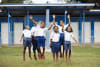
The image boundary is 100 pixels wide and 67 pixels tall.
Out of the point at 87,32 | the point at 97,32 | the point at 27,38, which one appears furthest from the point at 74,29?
the point at 27,38

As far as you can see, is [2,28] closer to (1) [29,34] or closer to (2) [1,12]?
(2) [1,12]

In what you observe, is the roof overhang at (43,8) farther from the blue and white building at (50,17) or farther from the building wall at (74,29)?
the building wall at (74,29)

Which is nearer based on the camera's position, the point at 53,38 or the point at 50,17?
the point at 53,38

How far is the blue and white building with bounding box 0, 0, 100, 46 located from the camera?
73.7 feet

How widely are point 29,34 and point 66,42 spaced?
67.7 inches

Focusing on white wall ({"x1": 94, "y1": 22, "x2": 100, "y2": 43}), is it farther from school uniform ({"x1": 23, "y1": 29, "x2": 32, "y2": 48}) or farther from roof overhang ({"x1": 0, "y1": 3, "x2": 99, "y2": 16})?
school uniform ({"x1": 23, "y1": 29, "x2": 32, "y2": 48})

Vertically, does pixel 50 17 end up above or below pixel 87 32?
above

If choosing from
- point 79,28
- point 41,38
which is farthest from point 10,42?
point 41,38

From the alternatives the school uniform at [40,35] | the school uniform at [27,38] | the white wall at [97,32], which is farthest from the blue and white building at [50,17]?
the school uniform at [27,38]

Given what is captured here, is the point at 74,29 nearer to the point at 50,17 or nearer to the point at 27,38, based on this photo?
the point at 50,17

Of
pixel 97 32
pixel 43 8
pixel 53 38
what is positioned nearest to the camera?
pixel 53 38

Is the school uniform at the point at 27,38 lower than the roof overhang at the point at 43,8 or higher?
lower

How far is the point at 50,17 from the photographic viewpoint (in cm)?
2534

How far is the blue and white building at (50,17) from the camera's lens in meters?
22.5
